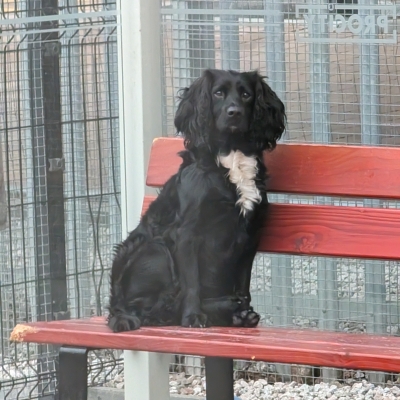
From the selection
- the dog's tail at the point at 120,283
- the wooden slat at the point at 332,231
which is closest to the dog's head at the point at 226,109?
the wooden slat at the point at 332,231

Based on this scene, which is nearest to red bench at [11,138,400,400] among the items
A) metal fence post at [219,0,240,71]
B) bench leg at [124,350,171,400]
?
bench leg at [124,350,171,400]

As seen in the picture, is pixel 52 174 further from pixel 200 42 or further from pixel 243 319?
pixel 243 319

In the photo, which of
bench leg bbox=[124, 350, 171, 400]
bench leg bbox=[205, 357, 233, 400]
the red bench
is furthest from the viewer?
bench leg bbox=[124, 350, 171, 400]

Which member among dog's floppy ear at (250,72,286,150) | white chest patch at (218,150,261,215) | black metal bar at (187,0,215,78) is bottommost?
white chest patch at (218,150,261,215)

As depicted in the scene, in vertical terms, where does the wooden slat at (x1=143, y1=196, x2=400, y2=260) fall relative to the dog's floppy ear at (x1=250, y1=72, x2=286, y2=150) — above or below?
below

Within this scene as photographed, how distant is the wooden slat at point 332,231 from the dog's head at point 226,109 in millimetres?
270

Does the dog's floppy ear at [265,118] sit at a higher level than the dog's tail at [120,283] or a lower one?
higher

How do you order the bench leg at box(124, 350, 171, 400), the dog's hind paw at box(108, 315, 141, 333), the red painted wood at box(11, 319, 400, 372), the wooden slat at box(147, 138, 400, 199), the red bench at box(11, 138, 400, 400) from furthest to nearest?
1. the bench leg at box(124, 350, 171, 400)
2. the wooden slat at box(147, 138, 400, 199)
3. the dog's hind paw at box(108, 315, 141, 333)
4. the red bench at box(11, 138, 400, 400)
5. the red painted wood at box(11, 319, 400, 372)

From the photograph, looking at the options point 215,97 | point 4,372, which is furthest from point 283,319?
point 215,97

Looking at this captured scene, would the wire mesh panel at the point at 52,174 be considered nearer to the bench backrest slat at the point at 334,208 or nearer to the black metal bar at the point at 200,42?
the black metal bar at the point at 200,42

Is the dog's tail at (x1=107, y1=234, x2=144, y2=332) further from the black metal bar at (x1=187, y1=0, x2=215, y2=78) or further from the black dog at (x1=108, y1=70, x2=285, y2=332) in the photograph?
the black metal bar at (x1=187, y1=0, x2=215, y2=78)

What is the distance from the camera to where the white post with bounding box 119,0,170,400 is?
321 cm

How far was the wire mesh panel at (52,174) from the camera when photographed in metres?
3.71

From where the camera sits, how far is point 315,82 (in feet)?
12.8
